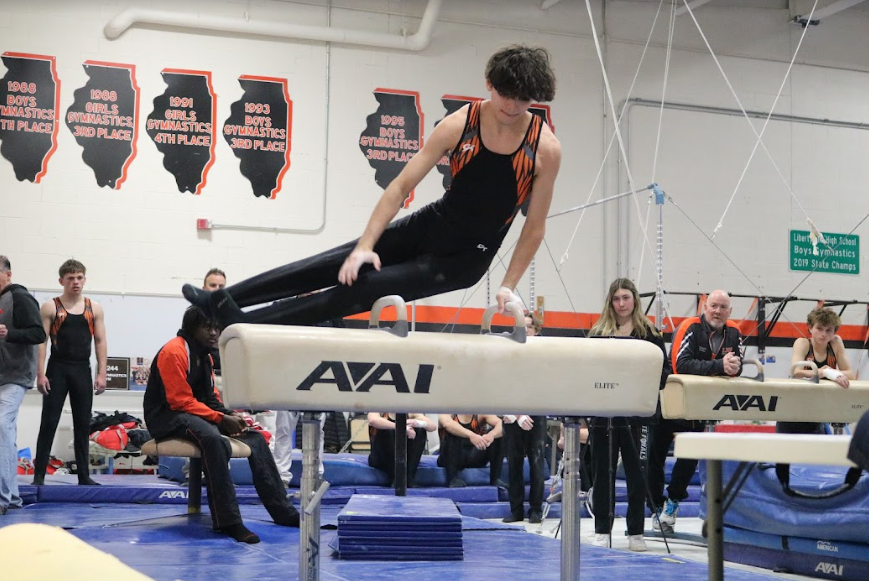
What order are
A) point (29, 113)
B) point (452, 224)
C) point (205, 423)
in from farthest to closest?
1. point (29, 113)
2. point (205, 423)
3. point (452, 224)

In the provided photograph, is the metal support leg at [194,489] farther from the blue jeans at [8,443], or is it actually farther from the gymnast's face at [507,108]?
the gymnast's face at [507,108]

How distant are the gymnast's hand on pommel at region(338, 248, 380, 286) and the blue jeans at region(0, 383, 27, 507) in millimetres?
3785

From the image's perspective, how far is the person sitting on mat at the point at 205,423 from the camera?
4902 mm

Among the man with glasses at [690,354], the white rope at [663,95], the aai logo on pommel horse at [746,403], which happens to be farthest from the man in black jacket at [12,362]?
the white rope at [663,95]

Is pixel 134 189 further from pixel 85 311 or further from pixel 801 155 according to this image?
pixel 801 155

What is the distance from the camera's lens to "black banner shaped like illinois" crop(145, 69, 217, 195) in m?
10.6

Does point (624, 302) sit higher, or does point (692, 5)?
point (692, 5)

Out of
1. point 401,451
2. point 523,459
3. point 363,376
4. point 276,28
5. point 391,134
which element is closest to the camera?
point 363,376

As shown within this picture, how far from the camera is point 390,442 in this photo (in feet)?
25.2

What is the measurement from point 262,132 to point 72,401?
5.04 metres

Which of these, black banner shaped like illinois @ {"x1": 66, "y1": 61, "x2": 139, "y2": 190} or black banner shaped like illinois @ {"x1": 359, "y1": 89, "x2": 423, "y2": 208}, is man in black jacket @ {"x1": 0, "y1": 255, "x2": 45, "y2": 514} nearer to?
black banner shaped like illinois @ {"x1": 66, "y1": 61, "x2": 139, "y2": 190}

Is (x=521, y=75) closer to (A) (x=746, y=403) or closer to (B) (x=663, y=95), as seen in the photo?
(A) (x=746, y=403)

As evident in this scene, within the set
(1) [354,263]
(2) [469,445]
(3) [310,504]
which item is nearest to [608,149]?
(2) [469,445]

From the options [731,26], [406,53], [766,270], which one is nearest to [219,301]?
[406,53]
